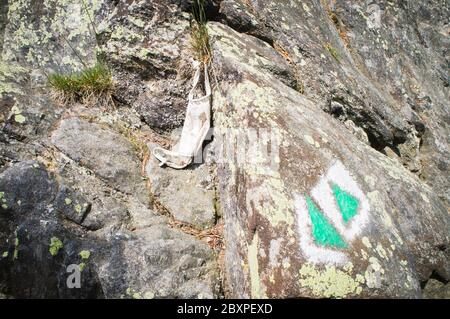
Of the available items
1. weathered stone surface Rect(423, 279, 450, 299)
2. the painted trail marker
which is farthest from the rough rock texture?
weathered stone surface Rect(423, 279, 450, 299)

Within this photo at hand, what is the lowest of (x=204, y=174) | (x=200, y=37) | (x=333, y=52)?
(x=204, y=174)

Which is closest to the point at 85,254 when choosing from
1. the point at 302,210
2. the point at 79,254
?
the point at 79,254

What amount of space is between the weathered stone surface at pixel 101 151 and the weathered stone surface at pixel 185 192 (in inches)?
8.6

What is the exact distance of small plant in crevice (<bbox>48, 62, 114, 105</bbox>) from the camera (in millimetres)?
4430

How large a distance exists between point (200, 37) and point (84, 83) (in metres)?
1.57

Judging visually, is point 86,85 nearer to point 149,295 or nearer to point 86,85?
point 86,85

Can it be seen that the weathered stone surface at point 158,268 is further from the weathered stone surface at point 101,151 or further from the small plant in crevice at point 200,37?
the small plant in crevice at point 200,37

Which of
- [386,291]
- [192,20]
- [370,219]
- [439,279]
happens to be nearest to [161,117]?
[192,20]

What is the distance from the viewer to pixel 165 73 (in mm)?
4645

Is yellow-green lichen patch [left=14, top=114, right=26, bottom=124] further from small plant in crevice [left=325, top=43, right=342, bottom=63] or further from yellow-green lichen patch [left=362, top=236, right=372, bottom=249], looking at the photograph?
small plant in crevice [left=325, top=43, right=342, bottom=63]

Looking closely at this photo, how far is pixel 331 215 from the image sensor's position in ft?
11.4

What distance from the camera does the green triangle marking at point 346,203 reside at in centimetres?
355

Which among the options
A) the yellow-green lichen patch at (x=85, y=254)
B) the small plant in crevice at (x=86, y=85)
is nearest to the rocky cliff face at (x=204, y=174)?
the yellow-green lichen patch at (x=85, y=254)

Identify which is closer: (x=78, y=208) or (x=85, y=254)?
(x=85, y=254)
